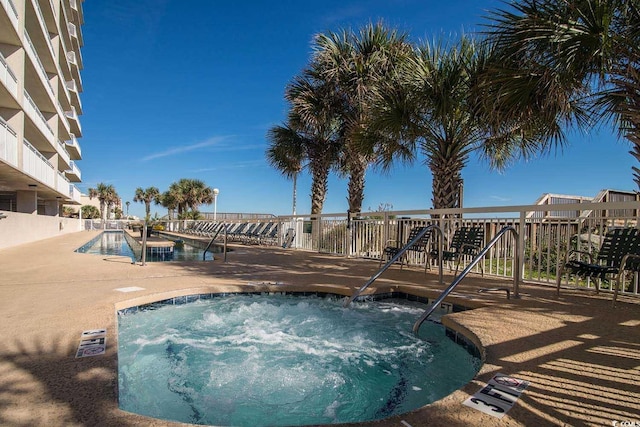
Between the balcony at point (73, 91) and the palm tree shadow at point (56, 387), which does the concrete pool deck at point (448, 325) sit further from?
the balcony at point (73, 91)

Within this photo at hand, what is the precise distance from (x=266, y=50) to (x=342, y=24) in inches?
409

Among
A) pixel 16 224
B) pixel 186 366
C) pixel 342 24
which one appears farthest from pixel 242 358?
pixel 16 224

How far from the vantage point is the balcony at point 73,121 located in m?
25.7

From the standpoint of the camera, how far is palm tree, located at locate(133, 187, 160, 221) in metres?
60.6

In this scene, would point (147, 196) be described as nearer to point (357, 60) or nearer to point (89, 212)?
point (89, 212)

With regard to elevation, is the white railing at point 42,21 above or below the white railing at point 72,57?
below

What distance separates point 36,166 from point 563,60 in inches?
700

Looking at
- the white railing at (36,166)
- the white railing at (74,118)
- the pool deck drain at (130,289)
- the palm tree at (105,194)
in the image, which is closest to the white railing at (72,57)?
the white railing at (74,118)

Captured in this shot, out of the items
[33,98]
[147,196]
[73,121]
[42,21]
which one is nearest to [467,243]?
[42,21]

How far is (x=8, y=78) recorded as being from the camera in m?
11.4

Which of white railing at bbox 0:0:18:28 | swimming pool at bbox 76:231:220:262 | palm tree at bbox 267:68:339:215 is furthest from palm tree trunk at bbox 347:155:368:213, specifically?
white railing at bbox 0:0:18:28

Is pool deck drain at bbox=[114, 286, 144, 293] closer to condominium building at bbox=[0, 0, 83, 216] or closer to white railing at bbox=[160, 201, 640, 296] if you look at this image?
white railing at bbox=[160, 201, 640, 296]

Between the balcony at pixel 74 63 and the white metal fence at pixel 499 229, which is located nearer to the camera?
the white metal fence at pixel 499 229

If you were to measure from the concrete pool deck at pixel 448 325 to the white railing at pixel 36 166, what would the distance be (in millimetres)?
9702
